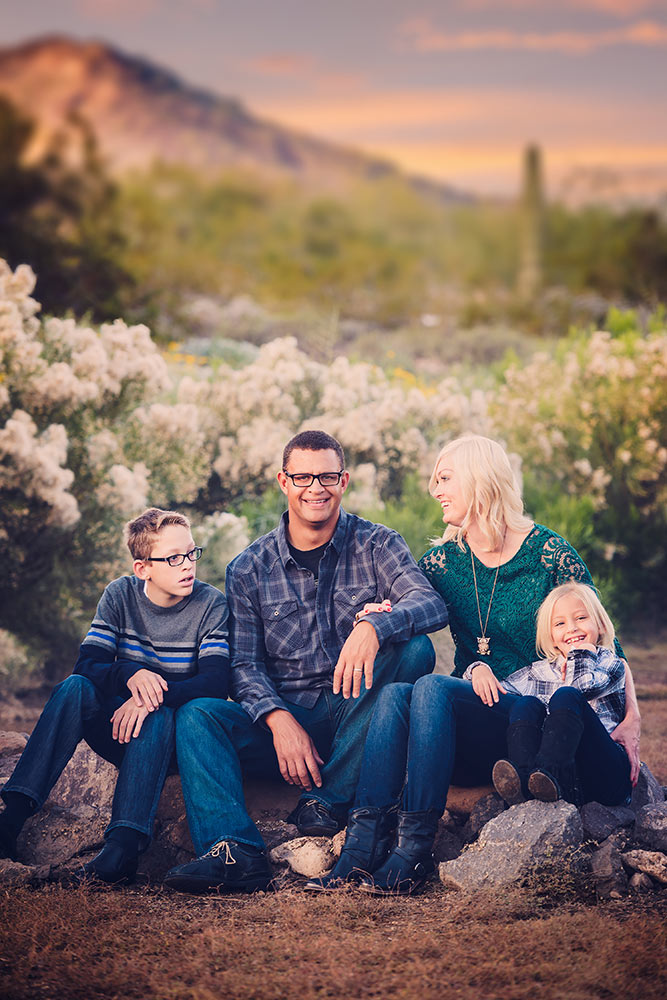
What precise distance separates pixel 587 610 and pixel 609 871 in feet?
2.90

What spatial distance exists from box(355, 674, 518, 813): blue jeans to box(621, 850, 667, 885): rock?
1.82 feet

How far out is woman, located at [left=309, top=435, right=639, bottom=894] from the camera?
3633 mm

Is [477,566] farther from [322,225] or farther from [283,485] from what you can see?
[322,225]

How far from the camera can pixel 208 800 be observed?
375cm

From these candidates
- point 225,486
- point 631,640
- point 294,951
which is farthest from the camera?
point 631,640

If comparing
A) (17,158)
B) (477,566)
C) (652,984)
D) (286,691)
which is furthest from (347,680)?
(17,158)

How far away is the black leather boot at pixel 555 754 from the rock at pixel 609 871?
0.22 m

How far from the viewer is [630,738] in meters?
3.85

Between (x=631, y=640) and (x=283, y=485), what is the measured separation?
480cm

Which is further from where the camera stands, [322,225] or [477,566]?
[322,225]

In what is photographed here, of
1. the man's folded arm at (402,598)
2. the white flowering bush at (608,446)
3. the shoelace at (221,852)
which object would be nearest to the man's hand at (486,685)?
the man's folded arm at (402,598)

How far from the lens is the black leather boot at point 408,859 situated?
3.54m

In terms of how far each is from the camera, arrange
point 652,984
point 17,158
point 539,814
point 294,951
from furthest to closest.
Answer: point 17,158, point 539,814, point 294,951, point 652,984

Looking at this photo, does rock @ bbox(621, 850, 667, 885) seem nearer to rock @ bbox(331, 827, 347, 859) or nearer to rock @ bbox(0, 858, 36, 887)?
rock @ bbox(331, 827, 347, 859)
